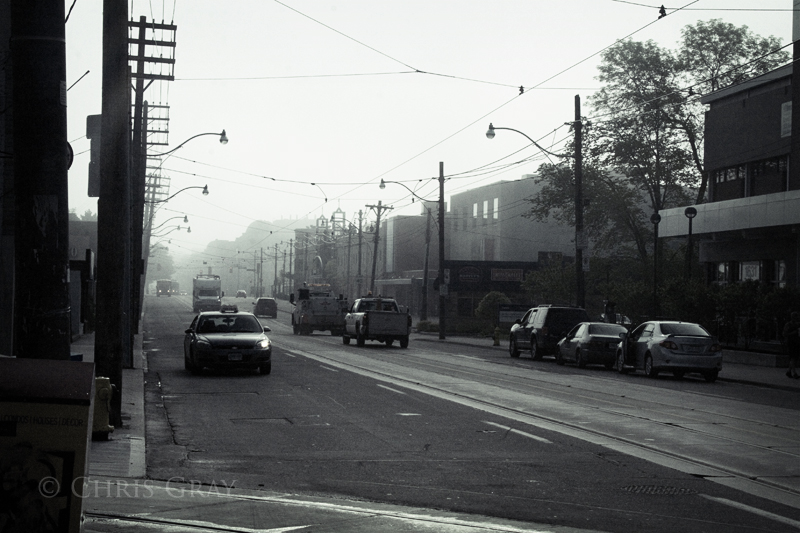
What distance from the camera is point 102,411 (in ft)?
39.3

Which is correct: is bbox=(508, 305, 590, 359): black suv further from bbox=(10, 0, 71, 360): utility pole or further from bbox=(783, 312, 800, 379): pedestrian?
bbox=(10, 0, 71, 360): utility pole

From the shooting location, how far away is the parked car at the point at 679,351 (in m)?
25.0

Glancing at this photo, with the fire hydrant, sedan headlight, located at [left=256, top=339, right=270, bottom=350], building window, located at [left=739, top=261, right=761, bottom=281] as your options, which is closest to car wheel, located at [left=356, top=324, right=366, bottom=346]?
building window, located at [left=739, top=261, right=761, bottom=281]

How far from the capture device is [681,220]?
41.2 metres

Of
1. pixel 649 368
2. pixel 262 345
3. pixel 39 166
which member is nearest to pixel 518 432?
pixel 39 166

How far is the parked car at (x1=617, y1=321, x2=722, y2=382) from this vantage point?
2500 cm

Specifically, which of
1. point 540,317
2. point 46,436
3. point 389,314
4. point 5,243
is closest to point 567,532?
point 46,436

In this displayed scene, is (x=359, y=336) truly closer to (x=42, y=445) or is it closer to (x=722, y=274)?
(x=722, y=274)

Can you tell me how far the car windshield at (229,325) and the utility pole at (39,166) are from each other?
1689 centimetres

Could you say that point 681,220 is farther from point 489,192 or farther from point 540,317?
point 489,192

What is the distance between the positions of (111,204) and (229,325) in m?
11.8

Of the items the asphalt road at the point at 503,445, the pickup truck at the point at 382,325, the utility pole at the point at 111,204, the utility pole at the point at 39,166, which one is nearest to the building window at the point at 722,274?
the pickup truck at the point at 382,325

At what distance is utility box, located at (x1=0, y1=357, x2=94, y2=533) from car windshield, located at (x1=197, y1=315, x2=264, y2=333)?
1970 centimetres

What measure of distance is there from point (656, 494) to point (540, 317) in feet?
80.8
